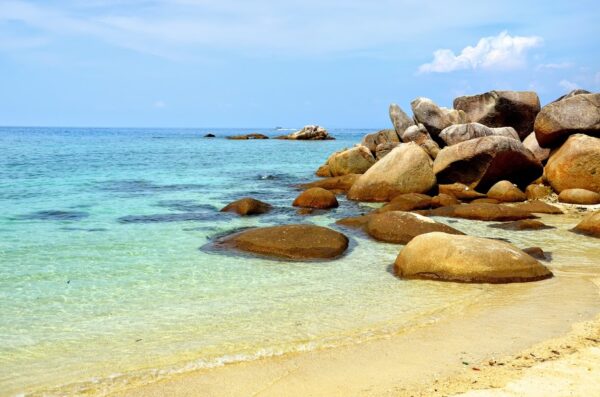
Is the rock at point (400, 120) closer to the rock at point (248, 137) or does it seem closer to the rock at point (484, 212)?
the rock at point (484, 212)

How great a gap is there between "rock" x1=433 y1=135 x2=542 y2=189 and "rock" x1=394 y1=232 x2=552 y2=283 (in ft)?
28.3

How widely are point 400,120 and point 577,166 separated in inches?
403

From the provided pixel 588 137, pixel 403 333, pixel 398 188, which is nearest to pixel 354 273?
pixel 403 333

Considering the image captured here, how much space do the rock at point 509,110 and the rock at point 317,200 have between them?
10.2 metres

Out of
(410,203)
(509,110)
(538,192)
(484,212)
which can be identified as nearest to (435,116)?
(509,110)

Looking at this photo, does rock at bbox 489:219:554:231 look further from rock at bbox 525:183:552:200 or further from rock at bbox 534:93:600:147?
rock at bbox 534:93:600:147

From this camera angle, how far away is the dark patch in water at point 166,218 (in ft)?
42.5

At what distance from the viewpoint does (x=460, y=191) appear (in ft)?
52.5

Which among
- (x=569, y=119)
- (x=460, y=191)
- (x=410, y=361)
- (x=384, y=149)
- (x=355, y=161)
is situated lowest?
(x=410, y=361)

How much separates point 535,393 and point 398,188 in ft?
38.7

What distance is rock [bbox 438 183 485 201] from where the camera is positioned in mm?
15766

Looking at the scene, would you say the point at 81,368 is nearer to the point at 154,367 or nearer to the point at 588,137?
the point at 154,367

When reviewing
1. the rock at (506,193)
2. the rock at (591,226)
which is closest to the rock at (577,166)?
the rock at (506,193)

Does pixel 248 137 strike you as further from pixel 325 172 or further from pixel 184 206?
pixel 184 206
